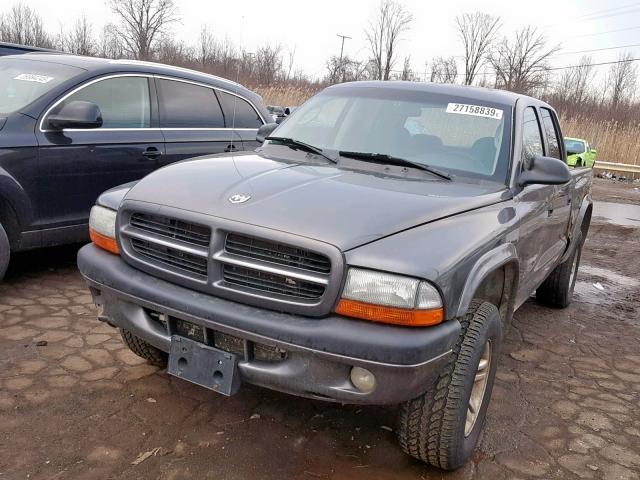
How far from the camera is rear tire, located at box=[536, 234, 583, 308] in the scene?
17.2 ft

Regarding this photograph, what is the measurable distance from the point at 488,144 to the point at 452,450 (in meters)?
1.76

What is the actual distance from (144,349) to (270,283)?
1283 millimetres

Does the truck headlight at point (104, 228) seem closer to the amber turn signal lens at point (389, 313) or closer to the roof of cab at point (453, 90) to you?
the amber turn signal lens at point (389, 313)

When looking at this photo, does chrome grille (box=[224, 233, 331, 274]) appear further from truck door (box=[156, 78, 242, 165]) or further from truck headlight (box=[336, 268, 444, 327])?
truck door (box=[156, 78, 242, 165])

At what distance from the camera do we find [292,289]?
2.30 m

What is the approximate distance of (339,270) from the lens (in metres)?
2.18

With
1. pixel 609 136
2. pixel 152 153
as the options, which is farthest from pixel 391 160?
pixel 609 136

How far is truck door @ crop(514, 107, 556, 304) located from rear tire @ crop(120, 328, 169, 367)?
2.11m

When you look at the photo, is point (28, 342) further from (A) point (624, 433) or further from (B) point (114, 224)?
(A) point (624, 433)

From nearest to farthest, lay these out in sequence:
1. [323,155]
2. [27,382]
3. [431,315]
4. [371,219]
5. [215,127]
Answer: [431,315], [371,219], [27,382], [323,155], [215,127]

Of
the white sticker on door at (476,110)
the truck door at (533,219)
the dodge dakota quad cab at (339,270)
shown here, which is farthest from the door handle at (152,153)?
the truck door at (533,219)

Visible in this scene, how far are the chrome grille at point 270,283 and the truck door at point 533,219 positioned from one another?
1390mm

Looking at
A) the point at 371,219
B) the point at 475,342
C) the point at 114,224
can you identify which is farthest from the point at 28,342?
the point at 475,342

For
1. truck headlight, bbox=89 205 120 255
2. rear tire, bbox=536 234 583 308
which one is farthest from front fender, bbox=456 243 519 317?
rear tire, bbox=536 234 583 308
